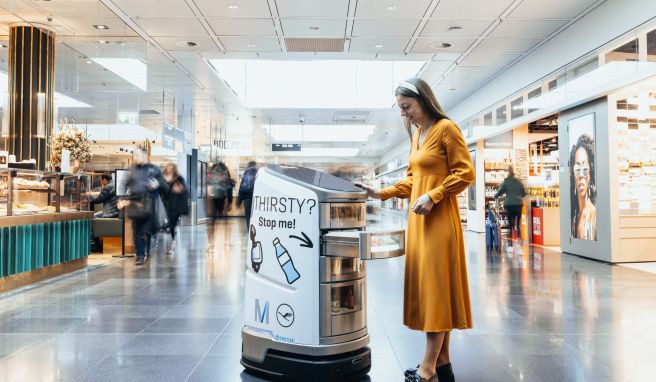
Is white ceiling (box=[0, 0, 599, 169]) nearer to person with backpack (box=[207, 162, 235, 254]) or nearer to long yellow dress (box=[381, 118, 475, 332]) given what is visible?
person with backpack (box=[207, 162, 235, 254])

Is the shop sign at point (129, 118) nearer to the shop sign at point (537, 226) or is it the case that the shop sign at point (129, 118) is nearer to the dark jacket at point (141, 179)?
the dark jacket at point (141, 179)

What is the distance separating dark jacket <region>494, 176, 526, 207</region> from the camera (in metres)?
9.32

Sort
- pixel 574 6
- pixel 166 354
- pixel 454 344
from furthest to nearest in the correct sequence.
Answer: pixel 574 6 → pixel 454 344 → pixel 166 354

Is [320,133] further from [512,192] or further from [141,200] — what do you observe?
[141,200]

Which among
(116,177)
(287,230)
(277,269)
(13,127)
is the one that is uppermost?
(13,127)

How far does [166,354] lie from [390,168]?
25.0 m

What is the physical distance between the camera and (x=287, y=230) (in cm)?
252

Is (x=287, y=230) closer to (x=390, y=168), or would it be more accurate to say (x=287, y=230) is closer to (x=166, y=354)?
(x=166, y=354)

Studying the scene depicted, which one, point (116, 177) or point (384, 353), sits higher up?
point (116, 177)

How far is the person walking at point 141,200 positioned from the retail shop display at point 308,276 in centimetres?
526

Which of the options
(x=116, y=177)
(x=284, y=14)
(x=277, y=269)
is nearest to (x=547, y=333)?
(x=277, y=269)

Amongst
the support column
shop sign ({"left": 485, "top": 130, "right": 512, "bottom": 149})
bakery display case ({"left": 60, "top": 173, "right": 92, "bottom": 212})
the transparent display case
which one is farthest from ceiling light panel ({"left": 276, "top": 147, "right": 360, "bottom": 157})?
the transparent display case

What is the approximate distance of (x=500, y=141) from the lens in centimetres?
1264

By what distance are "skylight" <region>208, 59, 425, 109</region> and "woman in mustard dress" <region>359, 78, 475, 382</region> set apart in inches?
338
